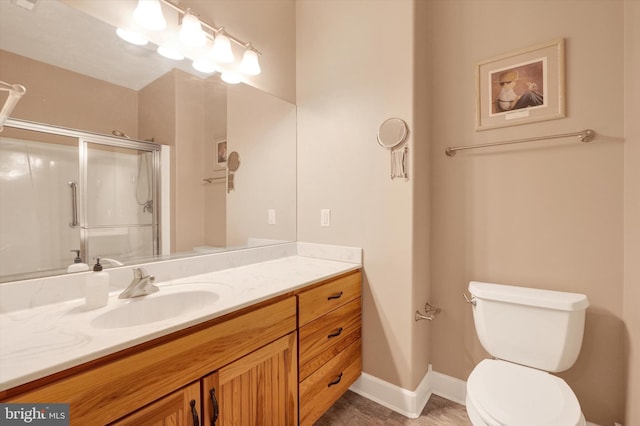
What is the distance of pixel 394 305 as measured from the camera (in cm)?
A: 165

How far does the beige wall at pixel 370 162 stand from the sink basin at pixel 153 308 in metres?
0.91


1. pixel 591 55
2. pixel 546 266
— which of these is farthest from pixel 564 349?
pixel 591 55

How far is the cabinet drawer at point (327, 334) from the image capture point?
4.38ft

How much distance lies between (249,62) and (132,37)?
0.60m

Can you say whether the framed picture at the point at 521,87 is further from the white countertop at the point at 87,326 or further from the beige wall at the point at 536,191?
the white countertop at the point at 87,326

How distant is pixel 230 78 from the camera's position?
1.69 metres

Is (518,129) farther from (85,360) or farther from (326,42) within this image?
(85,360)

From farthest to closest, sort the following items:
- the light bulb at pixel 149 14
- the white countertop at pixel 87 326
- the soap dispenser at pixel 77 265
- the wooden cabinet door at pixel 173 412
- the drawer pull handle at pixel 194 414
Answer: the light bulb at pixel 149 14
the soap dispenser at pixel 77 265
the drawer pull handle at pixel 194 414
the wooden cabinet door at pixel 173 412
the white countertop at pixel 87 326

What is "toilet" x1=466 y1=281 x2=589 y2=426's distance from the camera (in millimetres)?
1017

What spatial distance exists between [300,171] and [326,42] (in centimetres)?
89

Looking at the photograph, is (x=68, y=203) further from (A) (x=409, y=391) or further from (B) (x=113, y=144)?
(A) (x=409, y=391)

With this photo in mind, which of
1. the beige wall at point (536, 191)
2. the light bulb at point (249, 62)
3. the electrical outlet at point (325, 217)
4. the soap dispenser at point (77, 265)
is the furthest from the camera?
the electrical outlet at point (325, 217)

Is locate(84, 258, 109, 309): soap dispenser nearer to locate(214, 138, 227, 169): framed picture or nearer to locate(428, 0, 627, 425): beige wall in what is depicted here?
locate(214, 138, 227, 169): framed picture

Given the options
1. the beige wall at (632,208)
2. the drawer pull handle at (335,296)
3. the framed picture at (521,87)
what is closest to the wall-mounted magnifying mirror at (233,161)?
the drawer pull handle at (335,296)
